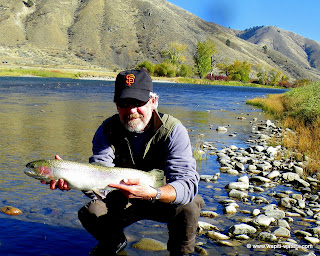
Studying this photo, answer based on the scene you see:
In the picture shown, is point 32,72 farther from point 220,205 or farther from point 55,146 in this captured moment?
point 220,205

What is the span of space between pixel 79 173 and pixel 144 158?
2.97 ft

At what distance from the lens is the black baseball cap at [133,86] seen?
368 cm

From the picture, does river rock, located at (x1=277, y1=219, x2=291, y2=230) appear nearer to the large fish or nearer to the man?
the man

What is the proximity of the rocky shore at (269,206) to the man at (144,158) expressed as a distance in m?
1.06

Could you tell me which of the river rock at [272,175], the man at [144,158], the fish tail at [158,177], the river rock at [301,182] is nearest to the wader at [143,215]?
the man at [144,158]

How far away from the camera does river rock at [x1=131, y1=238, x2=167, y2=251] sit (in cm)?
470

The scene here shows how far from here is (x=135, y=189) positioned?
3.20m

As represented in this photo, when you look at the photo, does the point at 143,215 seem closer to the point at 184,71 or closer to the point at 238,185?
the point at 238,185

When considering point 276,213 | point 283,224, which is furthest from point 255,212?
point 283,224

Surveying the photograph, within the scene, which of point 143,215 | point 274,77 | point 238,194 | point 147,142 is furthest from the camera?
point 274,77

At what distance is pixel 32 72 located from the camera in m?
79.0

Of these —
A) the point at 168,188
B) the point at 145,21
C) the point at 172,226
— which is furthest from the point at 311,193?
the point at 145,21

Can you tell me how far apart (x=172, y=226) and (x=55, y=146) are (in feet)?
25.6

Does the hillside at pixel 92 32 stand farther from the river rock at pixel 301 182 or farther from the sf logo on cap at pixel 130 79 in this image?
A: the sf logo on cap at pixel 130 79
